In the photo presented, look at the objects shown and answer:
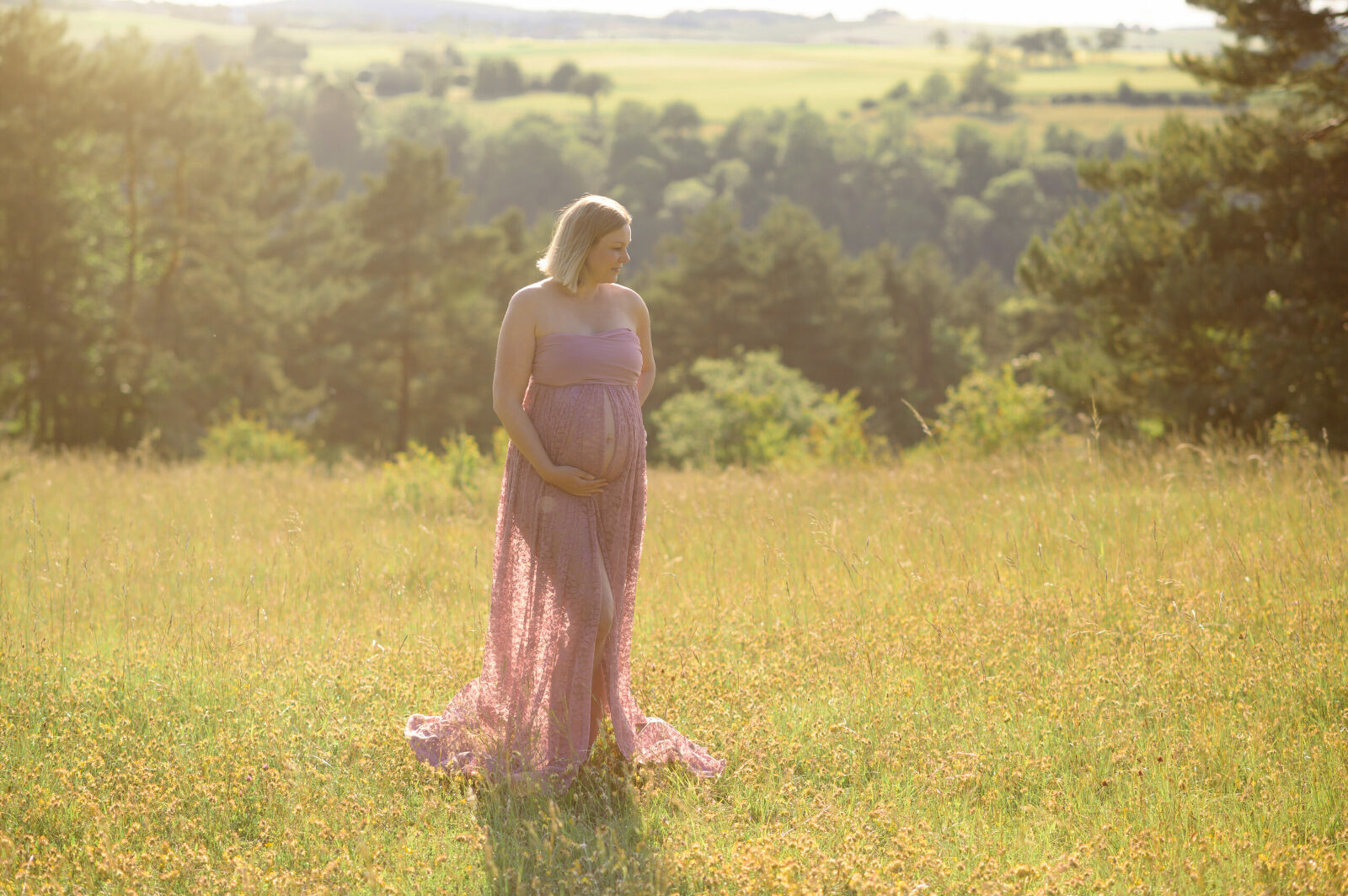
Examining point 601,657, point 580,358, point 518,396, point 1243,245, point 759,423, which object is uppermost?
point 1243,245

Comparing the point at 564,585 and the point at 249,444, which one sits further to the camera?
the point at 249,444

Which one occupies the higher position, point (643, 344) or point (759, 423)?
point (643, 344)

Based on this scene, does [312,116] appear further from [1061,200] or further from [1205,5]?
[1205,5]

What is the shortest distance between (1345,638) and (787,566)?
2945 mm

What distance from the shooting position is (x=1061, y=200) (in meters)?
101

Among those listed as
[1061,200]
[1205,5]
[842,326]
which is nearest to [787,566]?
[1205,5]

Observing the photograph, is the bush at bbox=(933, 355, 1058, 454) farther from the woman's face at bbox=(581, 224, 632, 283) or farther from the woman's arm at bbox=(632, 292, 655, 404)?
the woman's face at bbox=(581, 224, 632, 283)

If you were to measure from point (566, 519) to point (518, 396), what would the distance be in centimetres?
52

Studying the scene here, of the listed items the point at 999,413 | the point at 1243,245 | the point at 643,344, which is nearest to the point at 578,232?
the point at 643,344

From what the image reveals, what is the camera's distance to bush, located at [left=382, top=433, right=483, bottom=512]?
414 inches

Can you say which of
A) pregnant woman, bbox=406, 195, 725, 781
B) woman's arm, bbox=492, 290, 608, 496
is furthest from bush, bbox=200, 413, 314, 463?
woman's arm, bbox=492, 290, 608, 496

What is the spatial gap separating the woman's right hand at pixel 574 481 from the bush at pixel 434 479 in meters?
5.80

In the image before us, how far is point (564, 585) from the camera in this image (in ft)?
14.2

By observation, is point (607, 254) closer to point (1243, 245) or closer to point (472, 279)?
point (1243, 245)
